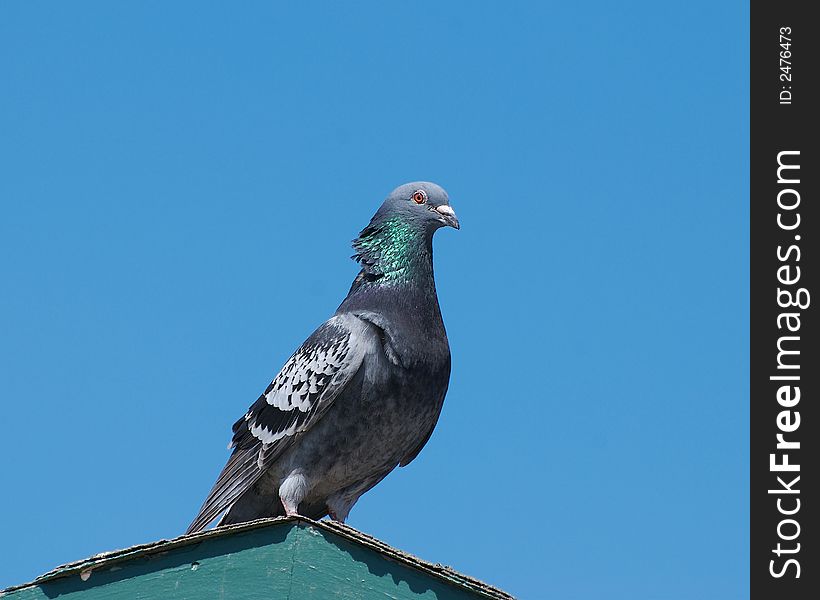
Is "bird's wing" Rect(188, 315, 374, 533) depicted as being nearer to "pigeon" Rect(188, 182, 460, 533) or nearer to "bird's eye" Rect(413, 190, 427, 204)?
"pigeon" Rect(188, 182, 460, 533)

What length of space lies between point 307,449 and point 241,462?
580 millimetres

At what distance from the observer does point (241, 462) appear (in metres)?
7.74

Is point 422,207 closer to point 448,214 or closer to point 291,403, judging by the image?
point 448,214

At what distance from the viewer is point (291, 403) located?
7484 millimetres

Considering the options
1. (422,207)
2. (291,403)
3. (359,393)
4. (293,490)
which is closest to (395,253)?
(422,207)

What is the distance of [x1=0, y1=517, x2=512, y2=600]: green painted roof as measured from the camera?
5297 mm

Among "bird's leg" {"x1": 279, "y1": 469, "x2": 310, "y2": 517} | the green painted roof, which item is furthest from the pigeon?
the green painted roof

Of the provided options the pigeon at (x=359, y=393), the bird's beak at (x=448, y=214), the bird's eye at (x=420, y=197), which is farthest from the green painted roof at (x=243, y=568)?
the bird's eye at (x=420, y=197)

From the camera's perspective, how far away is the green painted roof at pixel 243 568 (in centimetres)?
530

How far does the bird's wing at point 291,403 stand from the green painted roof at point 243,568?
1912mm

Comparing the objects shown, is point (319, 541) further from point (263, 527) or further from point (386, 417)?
point (386, 417)
